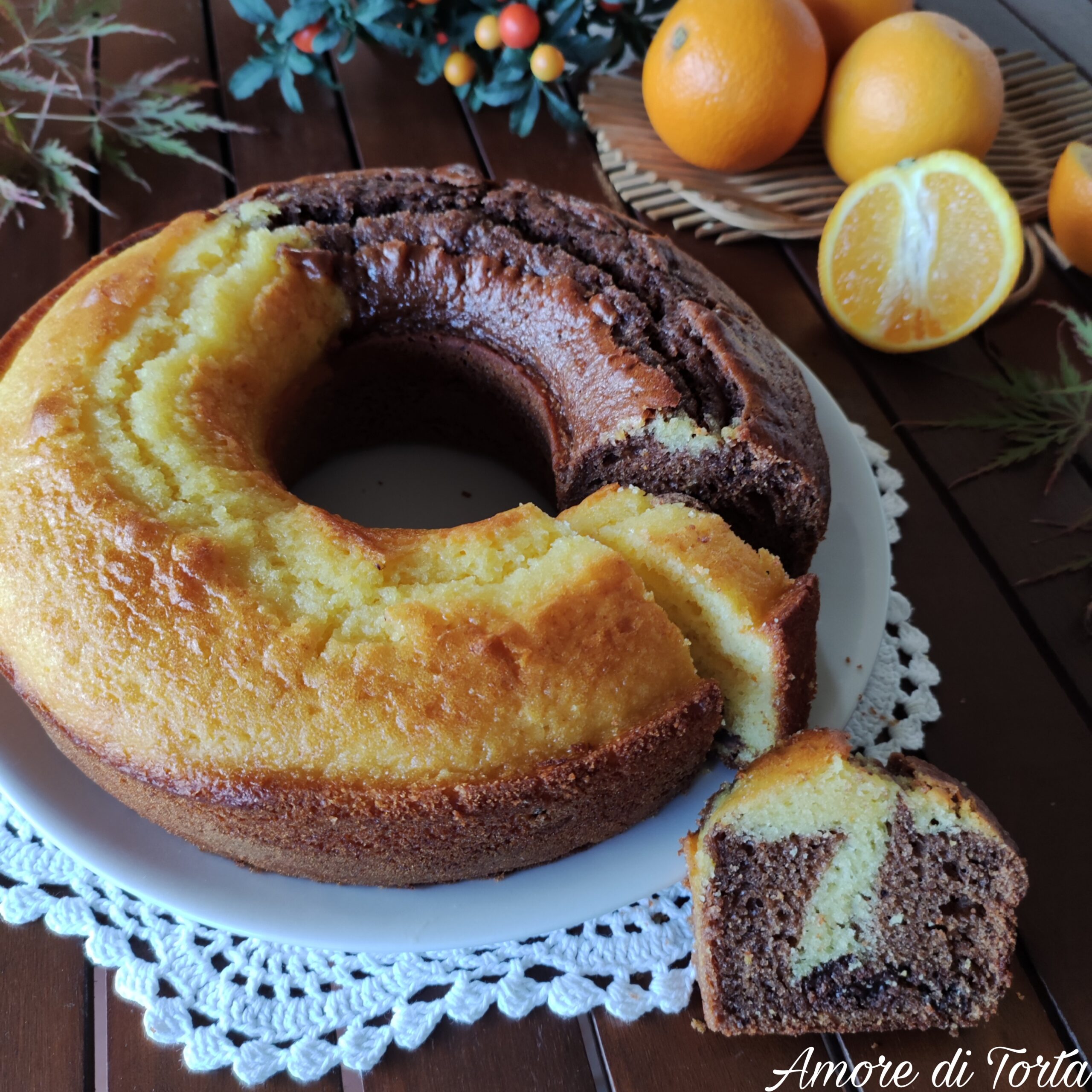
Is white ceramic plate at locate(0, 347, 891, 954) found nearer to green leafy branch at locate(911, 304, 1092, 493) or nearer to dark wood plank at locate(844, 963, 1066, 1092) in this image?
dark wood plank at locate(844, 963, 1066, 1092)

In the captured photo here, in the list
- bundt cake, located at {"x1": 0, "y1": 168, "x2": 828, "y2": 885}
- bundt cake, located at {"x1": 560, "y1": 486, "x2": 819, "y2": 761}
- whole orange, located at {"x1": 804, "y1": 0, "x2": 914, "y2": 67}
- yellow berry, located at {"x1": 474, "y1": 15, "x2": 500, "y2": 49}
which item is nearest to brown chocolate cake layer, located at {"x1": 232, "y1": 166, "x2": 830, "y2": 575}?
bundt cake, located at {"x1": 0, "y1": 168, "x2": 828, "y2": 885}

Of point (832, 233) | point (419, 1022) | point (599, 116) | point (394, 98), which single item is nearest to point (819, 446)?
point (832, 233)

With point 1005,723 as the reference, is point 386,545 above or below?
above

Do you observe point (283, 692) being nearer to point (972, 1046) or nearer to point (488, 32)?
point (972, 1046)

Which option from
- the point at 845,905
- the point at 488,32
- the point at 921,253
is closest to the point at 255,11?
the point at 488,32

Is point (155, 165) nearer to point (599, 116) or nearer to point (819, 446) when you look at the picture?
point (599, 116)

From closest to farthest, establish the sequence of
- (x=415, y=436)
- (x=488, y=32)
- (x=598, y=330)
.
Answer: (x=598, y=330), (x=415, y=436), (x=488, y=32)

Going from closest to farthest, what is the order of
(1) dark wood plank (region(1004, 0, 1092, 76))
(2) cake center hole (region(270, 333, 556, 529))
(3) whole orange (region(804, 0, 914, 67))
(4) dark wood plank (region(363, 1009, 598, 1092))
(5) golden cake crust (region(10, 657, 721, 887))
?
(5) golden cake crust (region(10, 657, 721, 887))
(4) dark wood plank (region(363, 1009, 598, 1092))
(2) cake center hole (region(270, 333, 556, 529))
(3) whole orange (region(804, 0, 914, 67))
(1) dark wood plank (region(1004, 0, 1092, 76))

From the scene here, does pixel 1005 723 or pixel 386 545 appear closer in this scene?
pixel 386 545

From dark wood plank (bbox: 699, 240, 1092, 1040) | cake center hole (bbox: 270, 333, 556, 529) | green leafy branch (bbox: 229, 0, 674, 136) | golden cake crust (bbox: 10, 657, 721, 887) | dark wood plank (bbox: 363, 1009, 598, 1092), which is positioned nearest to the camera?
golden cake crust (bbox: 10, 657, 721, 887)
